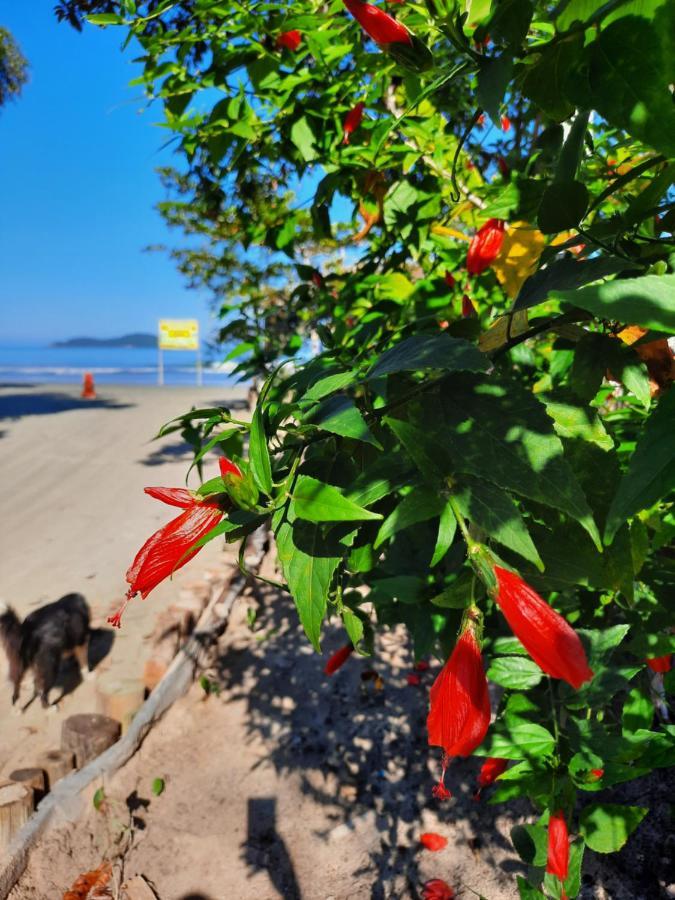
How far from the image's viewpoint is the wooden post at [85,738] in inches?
90.7

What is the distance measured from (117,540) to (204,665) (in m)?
2.08

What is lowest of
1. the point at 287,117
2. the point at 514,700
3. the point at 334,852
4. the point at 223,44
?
the point at 334,852

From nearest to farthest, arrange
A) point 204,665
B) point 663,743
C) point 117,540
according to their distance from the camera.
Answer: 1. point 663,743
2. point 204,665
3. point 117,540

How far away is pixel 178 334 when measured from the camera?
14656 mm

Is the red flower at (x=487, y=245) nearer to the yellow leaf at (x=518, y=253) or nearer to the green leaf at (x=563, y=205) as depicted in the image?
the yellow leaf at (x=518, y=253)

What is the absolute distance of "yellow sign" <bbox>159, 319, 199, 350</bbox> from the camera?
14.3 metres

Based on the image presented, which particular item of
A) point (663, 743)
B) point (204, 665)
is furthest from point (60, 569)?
point (663, 743)

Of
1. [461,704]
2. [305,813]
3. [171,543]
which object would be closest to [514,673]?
[461,704]

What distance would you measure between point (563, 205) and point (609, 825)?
1095mm

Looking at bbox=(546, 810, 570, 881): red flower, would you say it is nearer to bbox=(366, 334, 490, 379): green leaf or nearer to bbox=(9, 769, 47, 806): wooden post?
bbox=(366, 334, 490, 379): green leaf

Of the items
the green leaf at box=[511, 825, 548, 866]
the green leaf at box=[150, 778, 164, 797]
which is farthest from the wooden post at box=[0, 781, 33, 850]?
the green leaf at box=[511, 825, 548, 866]

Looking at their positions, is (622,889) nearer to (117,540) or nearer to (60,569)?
(60,569)

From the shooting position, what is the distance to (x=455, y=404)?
59 centimetres

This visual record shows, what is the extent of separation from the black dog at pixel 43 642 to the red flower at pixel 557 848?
2.44m
